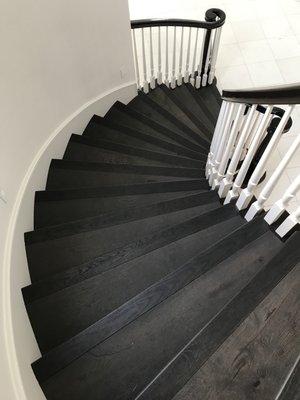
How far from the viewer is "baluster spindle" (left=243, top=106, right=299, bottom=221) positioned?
1285 mm

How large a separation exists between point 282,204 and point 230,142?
1.93ft

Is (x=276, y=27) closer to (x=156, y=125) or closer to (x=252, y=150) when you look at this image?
(x=156, y=125)

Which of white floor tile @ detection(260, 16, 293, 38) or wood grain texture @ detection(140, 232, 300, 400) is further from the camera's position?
white floor tile @ detection(260, 16, 293, 38)

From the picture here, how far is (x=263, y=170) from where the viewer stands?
1570 mm

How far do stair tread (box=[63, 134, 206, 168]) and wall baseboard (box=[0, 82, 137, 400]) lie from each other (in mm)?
110

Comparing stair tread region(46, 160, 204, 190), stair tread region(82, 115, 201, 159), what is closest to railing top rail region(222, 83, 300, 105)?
stair tread region(46, 160, 204, 190)

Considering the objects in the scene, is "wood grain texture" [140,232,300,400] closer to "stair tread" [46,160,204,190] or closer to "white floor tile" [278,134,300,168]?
"stair tread" [46,160,204,190]

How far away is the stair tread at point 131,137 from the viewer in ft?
10.2

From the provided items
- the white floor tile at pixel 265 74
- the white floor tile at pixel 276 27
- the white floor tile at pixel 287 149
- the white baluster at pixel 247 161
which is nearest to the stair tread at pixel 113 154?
the white baluster at pixel 247 161

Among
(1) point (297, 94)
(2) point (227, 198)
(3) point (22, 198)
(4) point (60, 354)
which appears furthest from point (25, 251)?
(1) point (297, 94)

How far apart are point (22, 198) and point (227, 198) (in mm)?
1422

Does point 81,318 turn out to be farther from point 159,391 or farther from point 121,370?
point 159,391

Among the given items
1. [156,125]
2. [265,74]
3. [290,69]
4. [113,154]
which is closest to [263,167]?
[113,154]

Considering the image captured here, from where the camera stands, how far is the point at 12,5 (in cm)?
181
